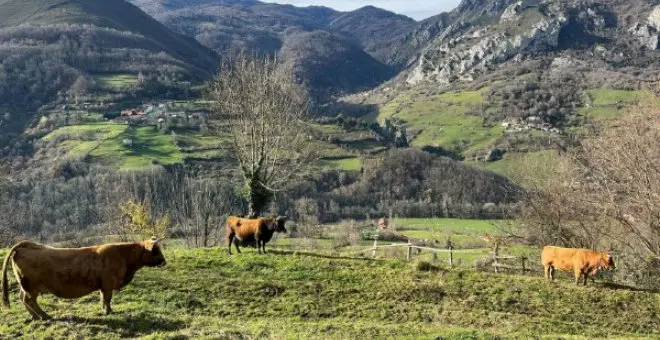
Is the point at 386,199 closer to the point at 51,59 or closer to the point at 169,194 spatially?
the point at 169,194

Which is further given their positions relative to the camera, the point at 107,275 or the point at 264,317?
the point at 264,317

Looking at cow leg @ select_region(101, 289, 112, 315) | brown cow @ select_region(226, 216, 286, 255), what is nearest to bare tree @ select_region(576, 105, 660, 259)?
brown cow @ select_region(226, 216, 286, 255)


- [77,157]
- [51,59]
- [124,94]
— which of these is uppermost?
[51,59]

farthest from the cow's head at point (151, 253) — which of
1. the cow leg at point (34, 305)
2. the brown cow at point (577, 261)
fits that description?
the brown cow at point (577, 261)

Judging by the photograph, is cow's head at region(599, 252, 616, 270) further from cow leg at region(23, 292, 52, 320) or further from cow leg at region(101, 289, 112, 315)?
cow leg at region(23, 292, 52, 320)

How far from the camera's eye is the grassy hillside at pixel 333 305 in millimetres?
13711

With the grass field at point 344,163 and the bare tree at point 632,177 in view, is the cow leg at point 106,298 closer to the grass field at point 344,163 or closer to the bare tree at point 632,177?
the bare tree at point 632,177

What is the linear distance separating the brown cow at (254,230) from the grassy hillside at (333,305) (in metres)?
1.42

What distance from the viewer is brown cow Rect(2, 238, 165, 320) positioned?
12609mm

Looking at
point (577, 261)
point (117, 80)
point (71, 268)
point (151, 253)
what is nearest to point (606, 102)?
point (117, 80)

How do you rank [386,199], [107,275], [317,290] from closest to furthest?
[107,275] < [317,290] < [386,199]

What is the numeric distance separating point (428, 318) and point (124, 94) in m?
171

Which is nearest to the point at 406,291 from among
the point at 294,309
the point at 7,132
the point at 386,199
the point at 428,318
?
the point at 428,318

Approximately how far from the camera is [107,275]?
44.8ft
